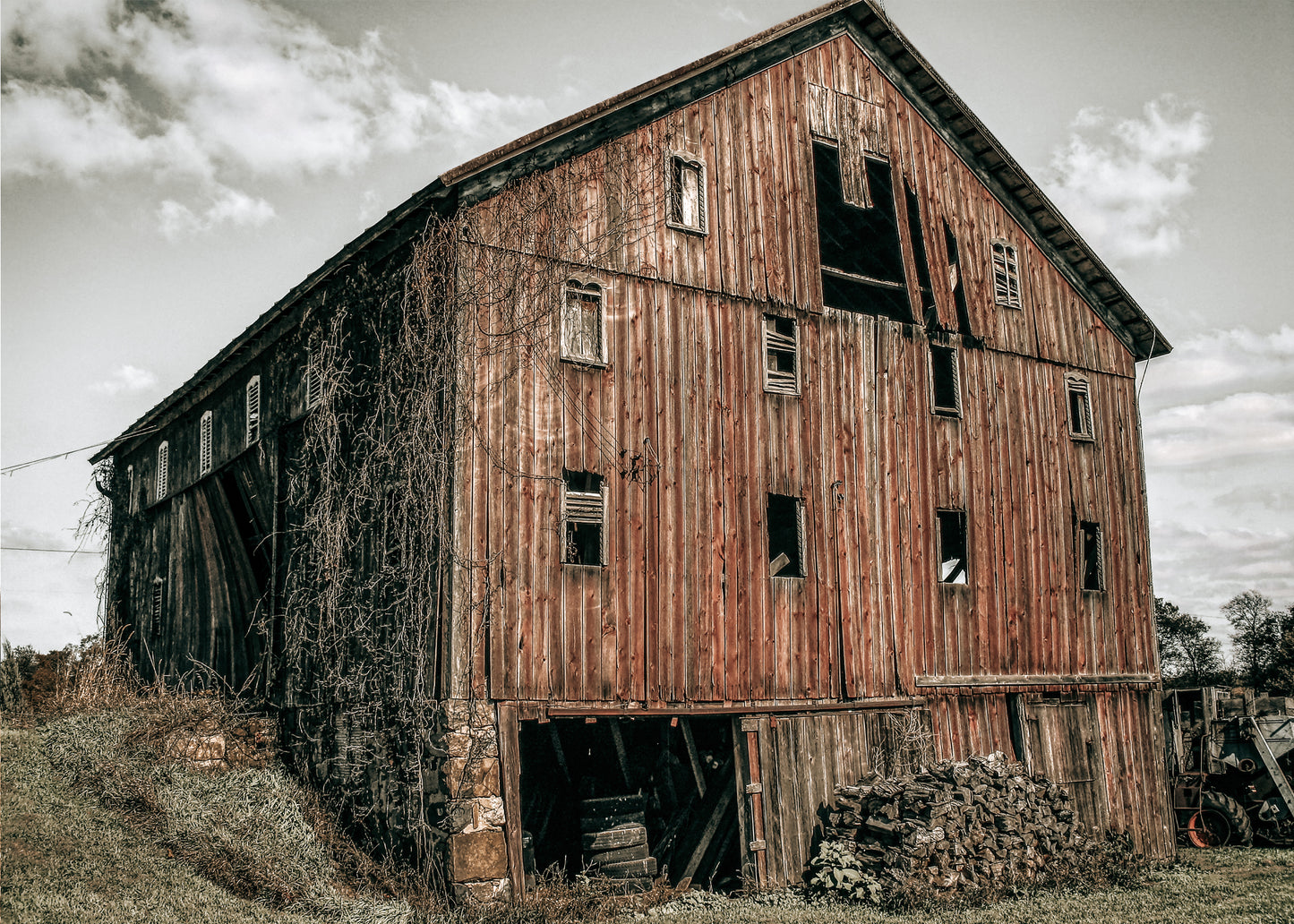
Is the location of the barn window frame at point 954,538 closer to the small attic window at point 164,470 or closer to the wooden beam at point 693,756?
the wooden beam at point 693,756

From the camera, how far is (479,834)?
40.5 feet

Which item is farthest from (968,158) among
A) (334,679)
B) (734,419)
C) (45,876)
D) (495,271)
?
(45,876)

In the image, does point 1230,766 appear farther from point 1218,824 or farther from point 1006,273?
point 1006,273

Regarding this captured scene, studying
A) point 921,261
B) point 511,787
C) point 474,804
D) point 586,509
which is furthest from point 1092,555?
point 474,804

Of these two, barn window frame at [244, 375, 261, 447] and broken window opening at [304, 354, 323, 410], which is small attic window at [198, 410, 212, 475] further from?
broken window opening at [304, 354, 323, 410]

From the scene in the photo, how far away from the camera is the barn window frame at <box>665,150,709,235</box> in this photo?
50.5 ft

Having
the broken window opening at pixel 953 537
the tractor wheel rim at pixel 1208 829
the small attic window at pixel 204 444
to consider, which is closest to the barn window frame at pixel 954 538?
the broken window opening at pixel 953 537

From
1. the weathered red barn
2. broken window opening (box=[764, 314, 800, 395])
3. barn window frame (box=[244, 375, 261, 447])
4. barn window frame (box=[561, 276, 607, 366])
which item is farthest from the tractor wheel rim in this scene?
barn window frame (box=[244, 375, 261, 447])

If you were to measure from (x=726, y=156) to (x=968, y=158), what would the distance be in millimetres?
5363

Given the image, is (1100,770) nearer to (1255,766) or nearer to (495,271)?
(1255,766)

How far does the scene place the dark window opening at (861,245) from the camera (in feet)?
57.6

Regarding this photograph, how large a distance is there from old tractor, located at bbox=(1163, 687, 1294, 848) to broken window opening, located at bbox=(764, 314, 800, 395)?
989 centimetres

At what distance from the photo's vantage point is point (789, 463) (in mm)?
15805

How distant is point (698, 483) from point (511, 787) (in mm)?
4623
